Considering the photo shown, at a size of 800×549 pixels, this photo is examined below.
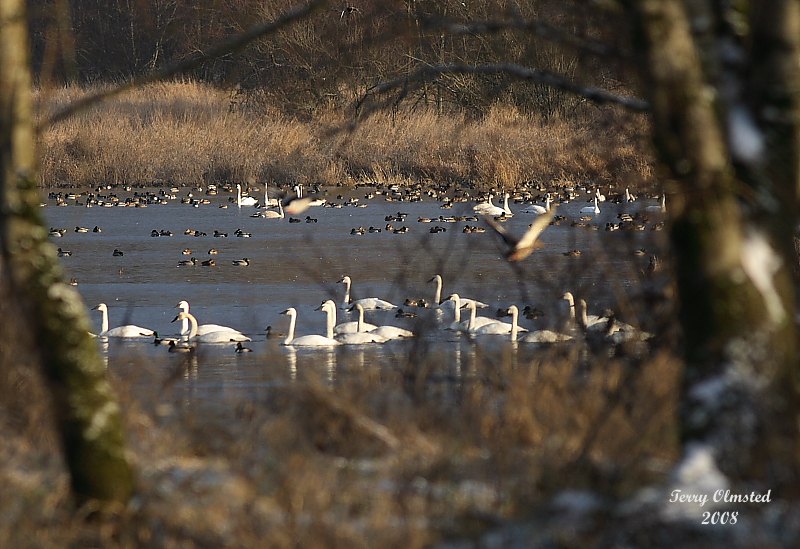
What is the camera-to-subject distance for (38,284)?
14.1 feet

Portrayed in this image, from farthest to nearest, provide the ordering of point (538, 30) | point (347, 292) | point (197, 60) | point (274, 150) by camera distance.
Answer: point (274, 150)
point (347, 292)
point (538, 30)
point (197, 60)

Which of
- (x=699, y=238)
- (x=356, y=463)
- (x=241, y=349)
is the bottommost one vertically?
(x=241, y=349)

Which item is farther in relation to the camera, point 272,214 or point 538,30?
point 272,214

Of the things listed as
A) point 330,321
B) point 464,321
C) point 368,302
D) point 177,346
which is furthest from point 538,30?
point 368,302

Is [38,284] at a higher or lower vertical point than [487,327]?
higher

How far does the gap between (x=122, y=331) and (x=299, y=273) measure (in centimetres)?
525

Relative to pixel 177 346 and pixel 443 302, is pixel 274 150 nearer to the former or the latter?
pixel 443 302

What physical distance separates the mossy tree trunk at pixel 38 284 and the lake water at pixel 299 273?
1866 millimetres

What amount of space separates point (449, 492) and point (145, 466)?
120 centimetres

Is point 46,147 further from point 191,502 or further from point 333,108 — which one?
point 191,502

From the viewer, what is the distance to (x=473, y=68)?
21.7 feet

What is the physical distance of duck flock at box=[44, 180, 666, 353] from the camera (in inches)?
332

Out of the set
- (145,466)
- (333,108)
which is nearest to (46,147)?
(333,108)

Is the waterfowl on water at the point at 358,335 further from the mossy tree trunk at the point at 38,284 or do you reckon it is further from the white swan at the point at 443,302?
the mossy tree trunk at the point at 38,284
